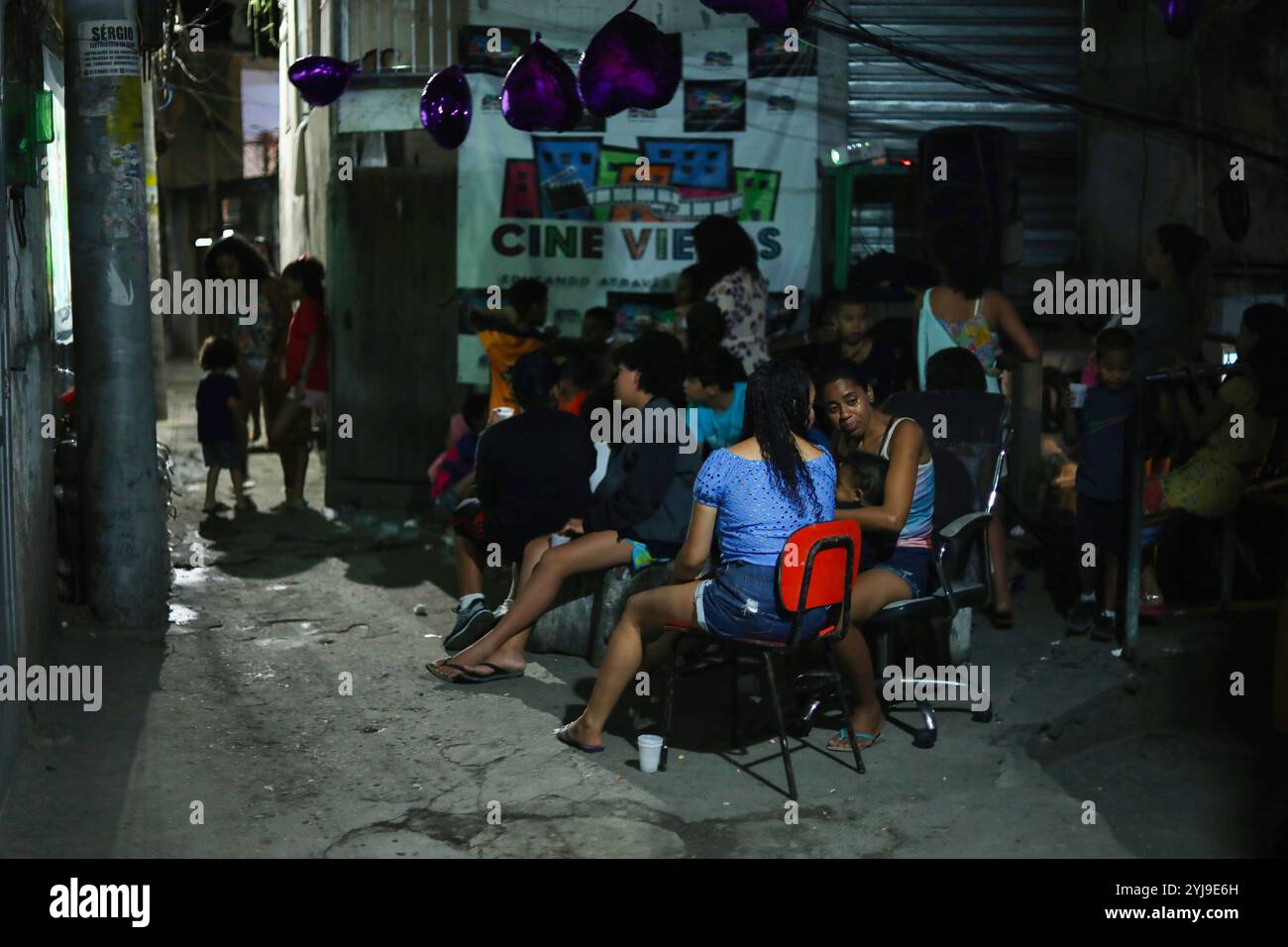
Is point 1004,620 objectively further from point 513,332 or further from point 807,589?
point 513,332

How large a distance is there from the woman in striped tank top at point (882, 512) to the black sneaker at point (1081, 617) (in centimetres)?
147

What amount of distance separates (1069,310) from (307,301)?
5464 millimetres

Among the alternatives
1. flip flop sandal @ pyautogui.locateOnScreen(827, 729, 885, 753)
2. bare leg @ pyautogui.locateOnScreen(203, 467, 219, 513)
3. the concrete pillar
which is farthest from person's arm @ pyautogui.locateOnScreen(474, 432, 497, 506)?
the concrete pillar

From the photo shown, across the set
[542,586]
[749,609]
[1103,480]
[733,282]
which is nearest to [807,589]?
[749,609]

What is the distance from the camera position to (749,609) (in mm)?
5539

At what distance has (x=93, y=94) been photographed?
757 centimetres

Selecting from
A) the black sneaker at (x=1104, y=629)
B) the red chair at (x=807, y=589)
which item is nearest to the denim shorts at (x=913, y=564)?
the red chair at (x=807, y=589)

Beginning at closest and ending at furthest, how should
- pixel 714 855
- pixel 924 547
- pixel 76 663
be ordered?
pixel 714 855, pixel 924 547, pixel 76 663

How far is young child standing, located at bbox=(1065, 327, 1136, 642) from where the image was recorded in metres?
7.58

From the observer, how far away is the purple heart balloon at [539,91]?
8961 mm

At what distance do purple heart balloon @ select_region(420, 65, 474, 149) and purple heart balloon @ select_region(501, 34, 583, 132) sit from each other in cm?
48

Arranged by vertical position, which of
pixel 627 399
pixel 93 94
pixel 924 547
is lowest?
pixel 924 547

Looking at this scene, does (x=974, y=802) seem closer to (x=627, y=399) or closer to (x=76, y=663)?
(x=627, y=399)

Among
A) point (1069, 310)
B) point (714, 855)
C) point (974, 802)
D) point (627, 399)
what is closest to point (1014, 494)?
point (1069, 310)
